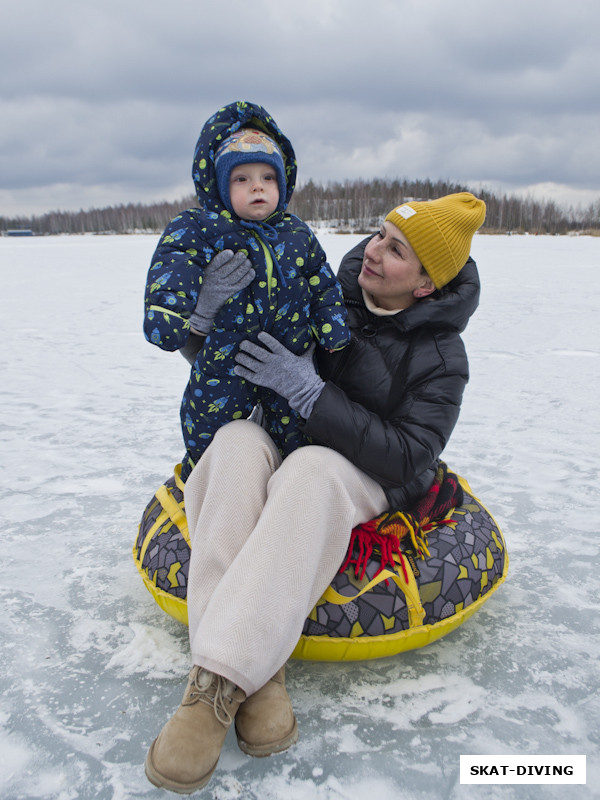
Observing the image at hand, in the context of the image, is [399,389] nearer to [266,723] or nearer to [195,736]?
[266,723]

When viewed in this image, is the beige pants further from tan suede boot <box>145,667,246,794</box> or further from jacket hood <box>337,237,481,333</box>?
jacket hood <box>337,237,481,333</box>

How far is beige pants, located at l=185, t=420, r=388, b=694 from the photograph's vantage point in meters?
1.56

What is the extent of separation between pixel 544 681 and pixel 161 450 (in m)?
2.43

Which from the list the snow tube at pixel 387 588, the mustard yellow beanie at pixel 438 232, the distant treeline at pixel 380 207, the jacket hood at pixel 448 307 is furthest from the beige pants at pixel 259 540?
the distant treeline at pixel 380 207

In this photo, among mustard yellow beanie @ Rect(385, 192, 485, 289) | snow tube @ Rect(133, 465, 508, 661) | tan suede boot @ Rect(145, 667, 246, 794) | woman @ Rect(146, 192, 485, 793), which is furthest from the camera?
mustard yellow beanie @ Rect(385, 192, 485, 289)

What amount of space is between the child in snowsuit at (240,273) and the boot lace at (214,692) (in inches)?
32.8

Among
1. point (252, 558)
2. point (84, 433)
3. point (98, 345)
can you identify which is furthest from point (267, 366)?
point (98, 345)

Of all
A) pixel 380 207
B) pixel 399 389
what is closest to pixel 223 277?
pixel 399 389

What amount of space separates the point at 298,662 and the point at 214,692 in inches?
20.5

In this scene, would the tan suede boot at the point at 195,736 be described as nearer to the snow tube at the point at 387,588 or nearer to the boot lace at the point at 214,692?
the boot lace at the point at 214,692

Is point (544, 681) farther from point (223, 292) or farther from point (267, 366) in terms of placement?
point (223, 292)

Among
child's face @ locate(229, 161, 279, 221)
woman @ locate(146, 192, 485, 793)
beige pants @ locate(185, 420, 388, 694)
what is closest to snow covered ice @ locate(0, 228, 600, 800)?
woman @ locate(146, 192, 485, 793)

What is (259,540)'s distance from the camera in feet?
5.47

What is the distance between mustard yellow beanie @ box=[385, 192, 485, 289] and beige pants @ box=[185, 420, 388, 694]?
74 cm
